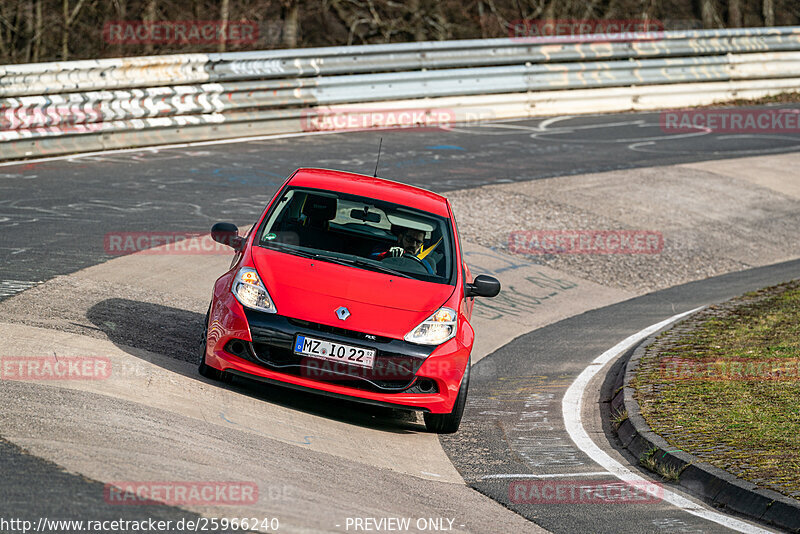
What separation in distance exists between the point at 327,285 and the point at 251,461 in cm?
177

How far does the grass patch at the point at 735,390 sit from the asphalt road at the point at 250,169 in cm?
562

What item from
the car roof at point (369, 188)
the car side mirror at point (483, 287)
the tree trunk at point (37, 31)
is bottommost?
the car side mirror at point (483, 287)

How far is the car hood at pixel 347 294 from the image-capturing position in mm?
6934

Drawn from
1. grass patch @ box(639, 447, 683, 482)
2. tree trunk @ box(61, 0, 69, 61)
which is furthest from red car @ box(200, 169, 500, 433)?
tree trunk @ box(61, 0, 69, 61)

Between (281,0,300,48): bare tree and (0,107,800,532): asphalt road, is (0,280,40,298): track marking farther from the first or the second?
(281,0,300,48): bare tree

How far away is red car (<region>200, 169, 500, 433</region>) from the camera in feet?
22.5

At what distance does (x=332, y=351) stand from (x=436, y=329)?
2.77ft

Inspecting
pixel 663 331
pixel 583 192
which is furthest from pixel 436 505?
pixel 583 192

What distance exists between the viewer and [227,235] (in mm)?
7902

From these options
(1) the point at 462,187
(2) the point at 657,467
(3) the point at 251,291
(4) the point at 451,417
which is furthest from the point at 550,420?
(1) the point at 462,187

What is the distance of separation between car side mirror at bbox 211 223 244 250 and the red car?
0.04ft

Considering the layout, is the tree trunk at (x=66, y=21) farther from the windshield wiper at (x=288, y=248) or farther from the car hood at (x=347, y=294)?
the car hood at (x=347, y=294)

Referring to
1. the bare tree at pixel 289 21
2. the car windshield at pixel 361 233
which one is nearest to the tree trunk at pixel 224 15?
the bare tree at pixel 289 21

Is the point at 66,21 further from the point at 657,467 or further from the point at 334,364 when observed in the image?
the point at 657,467
